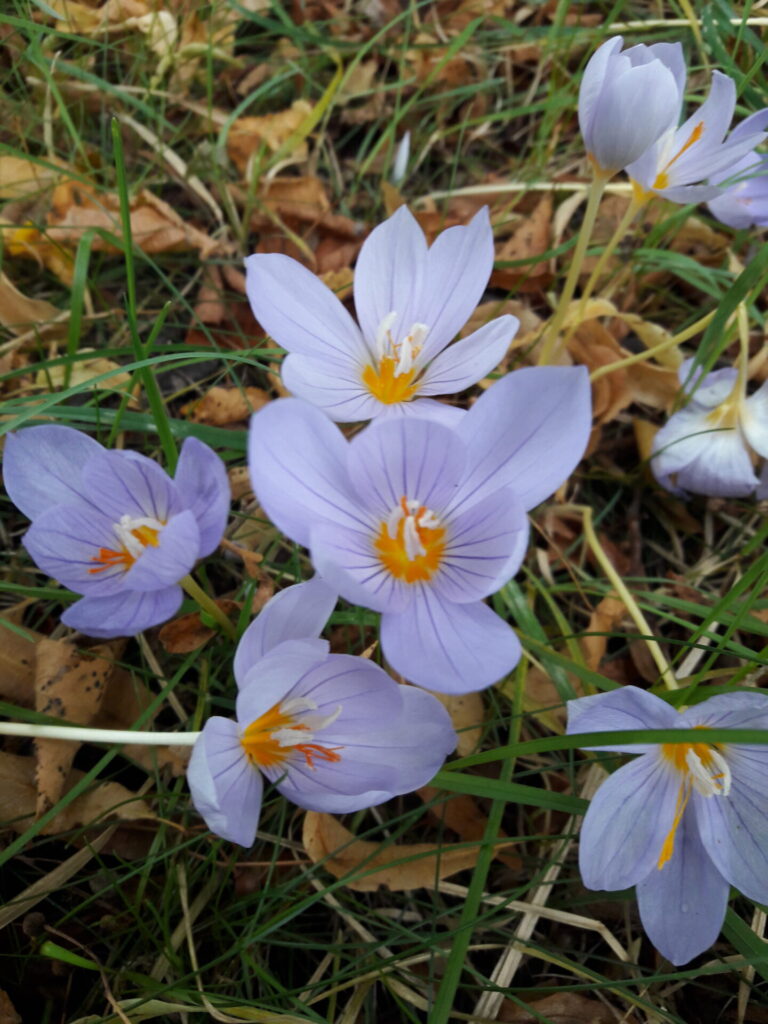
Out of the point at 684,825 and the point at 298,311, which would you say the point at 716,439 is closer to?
the point at 684,825

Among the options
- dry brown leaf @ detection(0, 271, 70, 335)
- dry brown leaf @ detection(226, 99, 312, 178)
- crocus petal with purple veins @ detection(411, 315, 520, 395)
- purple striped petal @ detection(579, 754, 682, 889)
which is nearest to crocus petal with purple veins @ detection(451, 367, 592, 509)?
crocus petal with purple veins @ detection(411, 315, 520, 395)

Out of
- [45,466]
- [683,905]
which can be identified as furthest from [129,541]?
[683,905]

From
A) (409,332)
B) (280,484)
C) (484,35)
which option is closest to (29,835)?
(280,484)

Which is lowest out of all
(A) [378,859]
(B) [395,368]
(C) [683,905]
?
(A) [378,859]

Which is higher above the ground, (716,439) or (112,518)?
(112,518)

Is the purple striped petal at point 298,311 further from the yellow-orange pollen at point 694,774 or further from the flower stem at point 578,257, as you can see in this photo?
the yellow-orange pollen at point 694,774

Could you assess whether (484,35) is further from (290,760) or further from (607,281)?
(290,760)

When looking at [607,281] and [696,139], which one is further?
[607,281]
